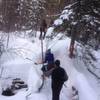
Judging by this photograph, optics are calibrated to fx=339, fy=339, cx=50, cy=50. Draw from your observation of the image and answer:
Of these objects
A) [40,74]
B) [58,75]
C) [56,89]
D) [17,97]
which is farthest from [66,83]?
[58,75]

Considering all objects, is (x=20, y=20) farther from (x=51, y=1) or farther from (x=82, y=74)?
(x=82, y=74)

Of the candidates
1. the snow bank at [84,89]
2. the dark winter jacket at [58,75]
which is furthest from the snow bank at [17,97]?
the snow bank at [84,89]

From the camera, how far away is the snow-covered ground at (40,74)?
15.3 m

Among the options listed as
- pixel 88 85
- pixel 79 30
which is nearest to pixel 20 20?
pixel 79 30

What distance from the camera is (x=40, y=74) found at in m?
17.9

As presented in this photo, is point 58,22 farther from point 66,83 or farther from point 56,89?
point 56,89

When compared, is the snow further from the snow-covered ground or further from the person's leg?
the person's leg

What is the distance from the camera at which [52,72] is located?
13109 millimetres

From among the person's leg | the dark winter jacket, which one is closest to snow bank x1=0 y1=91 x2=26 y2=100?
the person's leg

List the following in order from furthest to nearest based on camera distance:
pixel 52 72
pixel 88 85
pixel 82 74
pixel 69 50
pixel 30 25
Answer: pixel 30 25
pixel 69 50
pixel 82 74
pixel 88 85
pixel 52 72

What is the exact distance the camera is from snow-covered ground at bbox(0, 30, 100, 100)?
1528 cm

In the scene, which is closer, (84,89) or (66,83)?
(84,89)

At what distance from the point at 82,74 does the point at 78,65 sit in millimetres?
2052

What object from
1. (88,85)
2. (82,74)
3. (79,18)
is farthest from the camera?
(79,18)
